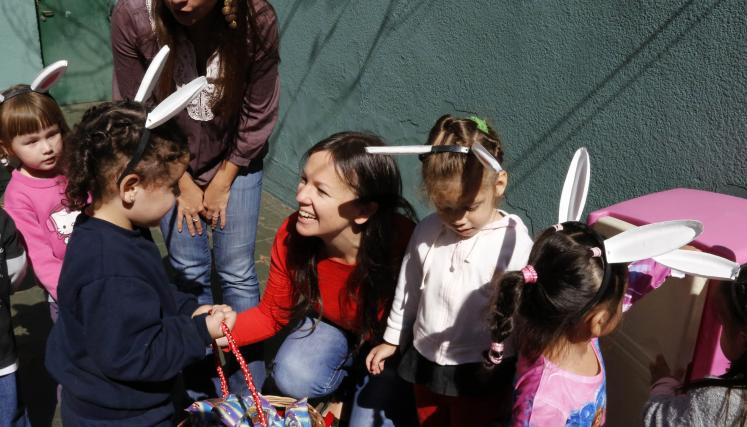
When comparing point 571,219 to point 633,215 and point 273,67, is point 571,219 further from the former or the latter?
point 273,67

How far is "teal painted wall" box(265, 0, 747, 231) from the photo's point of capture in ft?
8.22

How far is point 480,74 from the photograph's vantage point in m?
3.43

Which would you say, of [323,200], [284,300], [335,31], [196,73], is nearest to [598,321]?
[323,200]

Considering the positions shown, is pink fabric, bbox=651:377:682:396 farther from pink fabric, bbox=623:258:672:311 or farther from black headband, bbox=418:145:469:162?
black headband, bbox=418:145:469:162

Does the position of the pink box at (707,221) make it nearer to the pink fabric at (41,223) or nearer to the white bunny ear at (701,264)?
the white bunny ear at (701,264)

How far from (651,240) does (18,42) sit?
7.31 m

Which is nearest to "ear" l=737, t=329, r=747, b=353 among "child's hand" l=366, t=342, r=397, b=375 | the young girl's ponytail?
the young girl's ponytail

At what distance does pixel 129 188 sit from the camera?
2.06 meters

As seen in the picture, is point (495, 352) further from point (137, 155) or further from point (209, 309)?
point (137, 155)

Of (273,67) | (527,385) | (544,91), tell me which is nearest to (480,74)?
(544,91)

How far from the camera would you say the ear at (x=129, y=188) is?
2035 millimetres

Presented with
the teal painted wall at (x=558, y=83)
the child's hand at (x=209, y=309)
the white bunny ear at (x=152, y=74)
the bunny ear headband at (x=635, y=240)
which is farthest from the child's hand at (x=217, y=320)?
the teal painted wall at (x=558, y=83)

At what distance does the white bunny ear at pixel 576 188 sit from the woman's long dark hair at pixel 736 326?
16.8 inches

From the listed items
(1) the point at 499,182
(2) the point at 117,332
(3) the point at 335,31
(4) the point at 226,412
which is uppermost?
(3) the point at 335,31
